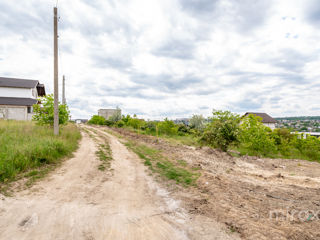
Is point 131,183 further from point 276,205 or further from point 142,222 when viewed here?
point 276,205

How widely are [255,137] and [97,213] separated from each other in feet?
48.5

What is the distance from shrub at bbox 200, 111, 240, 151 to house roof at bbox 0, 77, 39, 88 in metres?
29.0

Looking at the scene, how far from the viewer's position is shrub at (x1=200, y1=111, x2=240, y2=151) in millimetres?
13234

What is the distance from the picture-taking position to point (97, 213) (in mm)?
3604

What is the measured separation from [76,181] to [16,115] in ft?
82.0

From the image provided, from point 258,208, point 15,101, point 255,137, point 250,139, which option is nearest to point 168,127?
point 250,139

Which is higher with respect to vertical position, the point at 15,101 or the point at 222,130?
the point at 15,101

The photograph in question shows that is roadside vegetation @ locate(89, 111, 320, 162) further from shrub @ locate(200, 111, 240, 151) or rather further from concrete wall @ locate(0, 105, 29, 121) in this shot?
concrete wall @ locate(0, 105, 29, 121)

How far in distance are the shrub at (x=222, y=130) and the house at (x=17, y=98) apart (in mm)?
24017

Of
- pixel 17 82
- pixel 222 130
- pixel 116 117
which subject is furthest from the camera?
pixel 116 117

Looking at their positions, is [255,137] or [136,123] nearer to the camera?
[255,137]

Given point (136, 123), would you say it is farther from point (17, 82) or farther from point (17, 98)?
point (17, 82)

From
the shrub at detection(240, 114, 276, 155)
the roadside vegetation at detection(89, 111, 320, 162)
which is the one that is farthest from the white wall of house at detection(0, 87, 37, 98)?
the shrub at detection(240, 114, 276, 155)

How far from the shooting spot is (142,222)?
3.36 m
